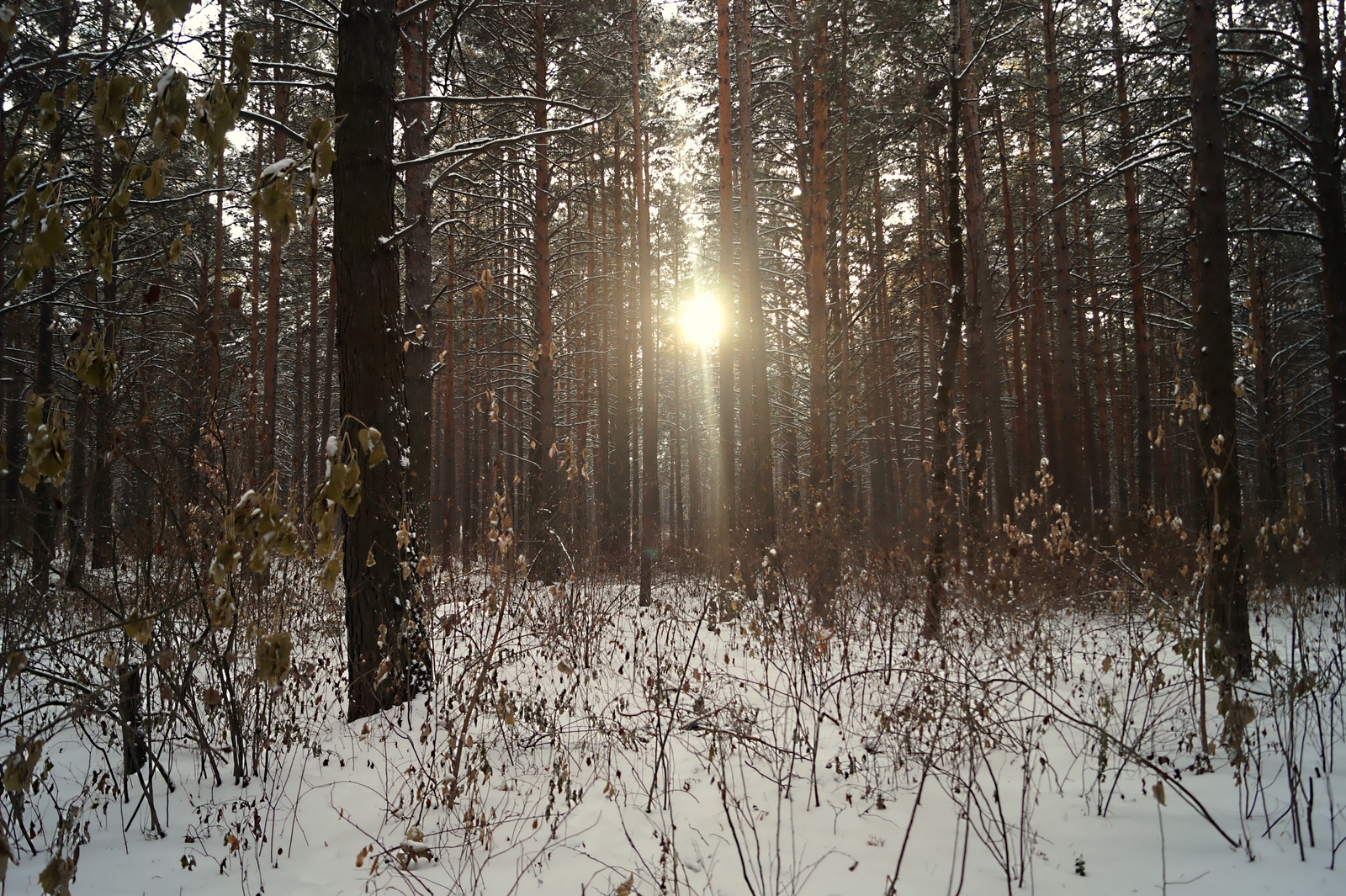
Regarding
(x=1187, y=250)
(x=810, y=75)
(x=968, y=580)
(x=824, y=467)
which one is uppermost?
(x=810, y=75)

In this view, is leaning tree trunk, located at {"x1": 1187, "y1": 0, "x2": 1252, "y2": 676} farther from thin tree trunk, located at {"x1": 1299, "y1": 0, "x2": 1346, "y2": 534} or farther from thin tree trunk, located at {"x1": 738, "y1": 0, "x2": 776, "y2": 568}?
thin tree trunk, located at {"x1": 738, "y1": 0, "x2": 776, "y2": 568}

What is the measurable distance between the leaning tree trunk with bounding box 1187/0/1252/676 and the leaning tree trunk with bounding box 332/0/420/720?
17.9 ft

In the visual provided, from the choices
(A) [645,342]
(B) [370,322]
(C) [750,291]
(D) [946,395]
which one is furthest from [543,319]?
(D) [946,395]

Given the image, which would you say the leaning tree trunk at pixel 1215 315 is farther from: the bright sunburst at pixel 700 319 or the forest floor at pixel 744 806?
the bright sunburst at pixel 700 319

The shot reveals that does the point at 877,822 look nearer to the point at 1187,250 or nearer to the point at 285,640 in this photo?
the point at 285,640

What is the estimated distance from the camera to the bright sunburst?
2186 centimetres

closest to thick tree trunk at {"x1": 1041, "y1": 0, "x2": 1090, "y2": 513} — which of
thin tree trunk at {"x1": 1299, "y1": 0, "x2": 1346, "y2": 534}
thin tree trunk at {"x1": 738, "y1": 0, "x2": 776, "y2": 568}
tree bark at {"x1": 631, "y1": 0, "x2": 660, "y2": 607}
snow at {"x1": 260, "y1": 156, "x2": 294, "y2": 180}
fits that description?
thin tree trunk at {"x1": 1299, "y1": 0, "x2": 1346, "y2": 534}

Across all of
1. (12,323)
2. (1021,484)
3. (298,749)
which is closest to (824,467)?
(298,749)

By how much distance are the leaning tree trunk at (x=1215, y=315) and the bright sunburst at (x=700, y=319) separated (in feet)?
51.3

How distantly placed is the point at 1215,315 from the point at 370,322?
19.8ft

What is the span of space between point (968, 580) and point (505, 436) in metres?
20.3

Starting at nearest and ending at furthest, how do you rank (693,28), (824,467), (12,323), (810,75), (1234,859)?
1. (1234,859)
2. (824,467)
3. (12,323)
4. (810,75)
5. (693,28)

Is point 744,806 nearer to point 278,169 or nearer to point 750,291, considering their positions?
point 278,169

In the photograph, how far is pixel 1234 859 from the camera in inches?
101
